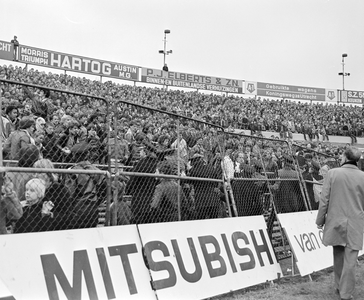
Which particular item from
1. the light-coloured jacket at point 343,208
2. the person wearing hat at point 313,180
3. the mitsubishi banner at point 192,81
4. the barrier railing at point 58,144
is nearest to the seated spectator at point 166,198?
the barrier railing at point 58,144

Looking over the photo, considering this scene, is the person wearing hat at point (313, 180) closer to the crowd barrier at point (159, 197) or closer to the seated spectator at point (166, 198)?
the crowd barrier at point (159, 197)

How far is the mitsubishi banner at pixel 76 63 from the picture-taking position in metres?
33.6

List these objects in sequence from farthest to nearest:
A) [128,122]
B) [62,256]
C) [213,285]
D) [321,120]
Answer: [321,120]
[128,122]
[213,285]
[62,256]

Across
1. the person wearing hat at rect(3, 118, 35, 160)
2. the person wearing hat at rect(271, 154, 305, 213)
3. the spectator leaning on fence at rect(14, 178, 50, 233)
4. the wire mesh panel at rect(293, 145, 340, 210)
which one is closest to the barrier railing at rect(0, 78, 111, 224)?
the person wearing hat at rect(3, 118, 35, 160)

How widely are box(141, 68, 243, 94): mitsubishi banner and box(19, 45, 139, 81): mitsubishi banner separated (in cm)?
177

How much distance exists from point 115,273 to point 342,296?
2857 mm

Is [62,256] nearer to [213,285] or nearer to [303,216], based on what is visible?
[213,285]

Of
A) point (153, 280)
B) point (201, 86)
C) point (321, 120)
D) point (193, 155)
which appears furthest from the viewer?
point (201, 86)

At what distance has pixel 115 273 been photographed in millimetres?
4070

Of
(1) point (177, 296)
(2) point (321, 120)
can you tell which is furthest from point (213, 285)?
(2) point (321, 120)

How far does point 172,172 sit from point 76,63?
32.8 m

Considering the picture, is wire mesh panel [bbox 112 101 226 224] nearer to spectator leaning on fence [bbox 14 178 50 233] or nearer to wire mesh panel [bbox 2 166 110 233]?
wire mesh panel [bbox 2 166 110 233]

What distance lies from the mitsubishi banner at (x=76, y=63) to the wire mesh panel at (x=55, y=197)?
30.8 metres

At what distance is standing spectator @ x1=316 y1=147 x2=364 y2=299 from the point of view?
17.1ft
